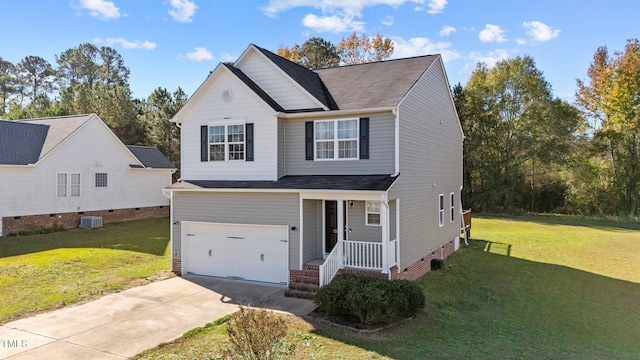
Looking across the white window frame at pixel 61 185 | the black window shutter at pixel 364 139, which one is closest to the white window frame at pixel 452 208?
the black window shutter at pixel 364 139

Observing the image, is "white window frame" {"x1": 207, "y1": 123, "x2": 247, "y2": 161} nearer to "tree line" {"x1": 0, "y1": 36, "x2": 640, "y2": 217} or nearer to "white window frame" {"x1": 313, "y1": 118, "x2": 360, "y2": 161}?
"white window frame" {"x1": 313, "y1": 118, "x2": 360, "y2": 161}

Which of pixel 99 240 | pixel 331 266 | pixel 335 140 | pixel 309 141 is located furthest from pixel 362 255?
pixel 99 240

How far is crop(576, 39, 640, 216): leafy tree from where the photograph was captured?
3416cm

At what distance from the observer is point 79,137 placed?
2589cm

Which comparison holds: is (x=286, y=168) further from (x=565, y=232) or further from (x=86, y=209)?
(x=565, y=232)

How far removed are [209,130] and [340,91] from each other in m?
5.00

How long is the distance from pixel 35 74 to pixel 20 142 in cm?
4682

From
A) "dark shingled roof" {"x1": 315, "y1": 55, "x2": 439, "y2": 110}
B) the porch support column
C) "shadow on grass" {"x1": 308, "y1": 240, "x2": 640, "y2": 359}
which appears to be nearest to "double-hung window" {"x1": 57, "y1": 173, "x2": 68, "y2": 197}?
"dark shingled roof" {"x1": 315, "y1": 55, "x2": 439, "y2": 110}

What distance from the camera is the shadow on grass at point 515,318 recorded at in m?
8.46

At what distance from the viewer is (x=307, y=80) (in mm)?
15617

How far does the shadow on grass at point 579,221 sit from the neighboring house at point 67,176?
2808cm

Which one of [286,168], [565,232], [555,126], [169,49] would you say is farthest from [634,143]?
[169,49]

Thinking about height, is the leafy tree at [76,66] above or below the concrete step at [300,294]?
above

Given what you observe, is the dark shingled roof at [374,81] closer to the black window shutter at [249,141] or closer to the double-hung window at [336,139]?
the double-hung window at [336,139]
